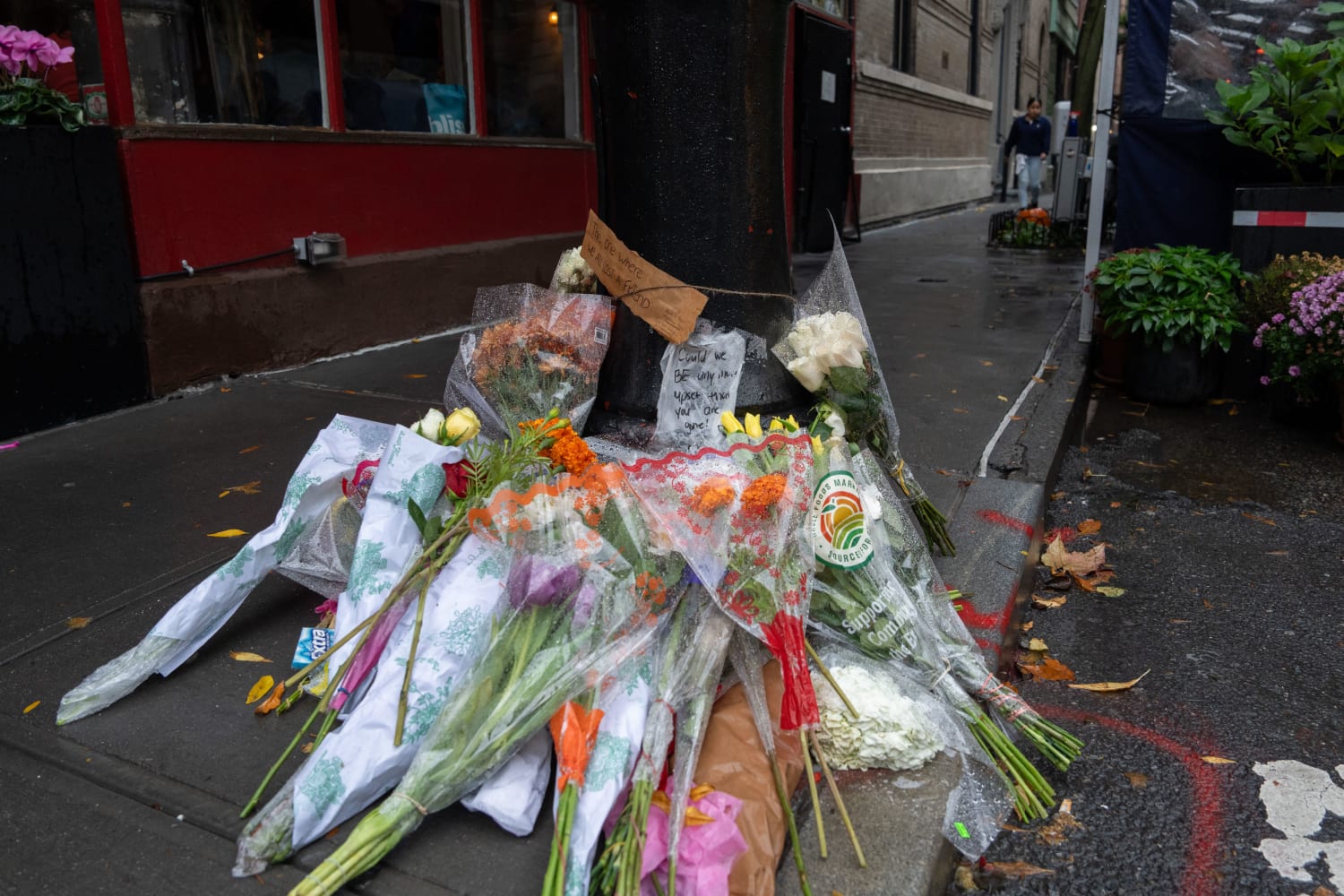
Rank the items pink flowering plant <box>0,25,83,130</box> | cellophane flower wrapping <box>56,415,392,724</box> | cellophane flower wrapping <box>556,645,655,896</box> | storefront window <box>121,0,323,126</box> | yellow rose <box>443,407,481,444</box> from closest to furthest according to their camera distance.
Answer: cellophane flower wrapping <box>556,645,655,896</box> < cellophane flower wrapping <box>56,415,392,724</box> < yellow rose <box>443,407,481,444</box> < pink flowering plant <box>0,25,83,130</box> < storefront window <box>121,0,323,126</box>

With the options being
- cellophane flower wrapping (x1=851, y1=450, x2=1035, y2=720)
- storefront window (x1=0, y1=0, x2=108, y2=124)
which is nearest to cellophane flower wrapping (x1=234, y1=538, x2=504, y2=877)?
cellophane flower wrapping (x1=851, y1=450, x2=1035, y2=720)

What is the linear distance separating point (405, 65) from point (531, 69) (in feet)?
5.15

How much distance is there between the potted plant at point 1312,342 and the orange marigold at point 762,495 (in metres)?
4.08

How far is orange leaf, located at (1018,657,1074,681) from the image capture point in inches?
123

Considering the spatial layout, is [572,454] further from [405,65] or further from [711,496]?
[405,65]

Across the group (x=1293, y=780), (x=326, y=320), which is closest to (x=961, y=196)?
(x=326, y=320)

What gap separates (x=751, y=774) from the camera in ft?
6.93

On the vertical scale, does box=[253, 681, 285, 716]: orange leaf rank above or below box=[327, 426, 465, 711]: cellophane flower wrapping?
below

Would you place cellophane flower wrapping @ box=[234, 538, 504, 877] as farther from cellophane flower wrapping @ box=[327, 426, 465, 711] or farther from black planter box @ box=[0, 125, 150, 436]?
black planter box @ box=[0, 125, 150, 436]

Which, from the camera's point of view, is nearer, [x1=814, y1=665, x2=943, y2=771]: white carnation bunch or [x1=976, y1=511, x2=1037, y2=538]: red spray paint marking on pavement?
[x1=814, y1=665, x2=943, y2=771]: white carnation bunch

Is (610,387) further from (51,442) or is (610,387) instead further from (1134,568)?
(51,442)

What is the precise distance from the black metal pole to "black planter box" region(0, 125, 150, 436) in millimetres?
3184

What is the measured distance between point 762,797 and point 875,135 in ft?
47.4

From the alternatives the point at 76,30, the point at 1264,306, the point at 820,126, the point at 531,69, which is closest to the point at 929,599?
the point at 1264,306
